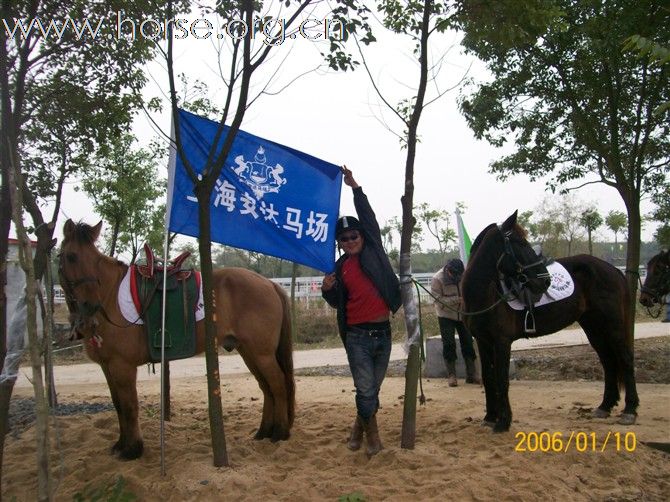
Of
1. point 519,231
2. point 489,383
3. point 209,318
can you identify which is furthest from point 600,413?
point 209,318

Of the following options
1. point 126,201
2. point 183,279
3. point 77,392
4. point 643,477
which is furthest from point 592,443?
point 126,201

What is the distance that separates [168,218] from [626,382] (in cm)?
489

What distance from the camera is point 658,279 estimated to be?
8664mm

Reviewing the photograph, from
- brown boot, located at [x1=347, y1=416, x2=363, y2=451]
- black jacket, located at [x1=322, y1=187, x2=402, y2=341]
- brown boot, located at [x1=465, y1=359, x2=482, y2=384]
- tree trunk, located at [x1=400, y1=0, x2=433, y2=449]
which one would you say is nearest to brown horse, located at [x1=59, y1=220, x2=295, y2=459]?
brown boot, located at [x1=347, y1=416, x2=363, y2=451]

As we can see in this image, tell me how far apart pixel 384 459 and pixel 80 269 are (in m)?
2.90

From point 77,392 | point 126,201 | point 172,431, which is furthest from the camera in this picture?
point 126,201

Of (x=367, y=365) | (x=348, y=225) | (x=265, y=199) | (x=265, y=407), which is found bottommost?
(x=265, y=407)

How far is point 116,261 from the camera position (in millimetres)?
5203

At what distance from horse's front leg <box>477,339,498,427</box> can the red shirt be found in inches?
64.1

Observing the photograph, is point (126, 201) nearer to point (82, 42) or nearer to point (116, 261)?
point (82, 42)

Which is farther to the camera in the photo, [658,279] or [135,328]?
[658,279]

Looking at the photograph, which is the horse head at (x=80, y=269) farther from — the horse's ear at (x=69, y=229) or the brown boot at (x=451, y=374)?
the brown boot at (x=451, y=374)

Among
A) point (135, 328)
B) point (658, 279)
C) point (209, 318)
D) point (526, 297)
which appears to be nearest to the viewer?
point (209, 318)

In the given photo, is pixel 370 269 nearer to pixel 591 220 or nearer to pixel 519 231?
pixel 519 231
